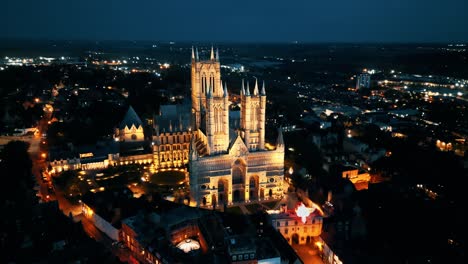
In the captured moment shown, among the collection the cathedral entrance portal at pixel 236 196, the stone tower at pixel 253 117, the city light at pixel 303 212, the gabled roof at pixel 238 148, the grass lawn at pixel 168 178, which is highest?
the stone tower at pixel 253 117

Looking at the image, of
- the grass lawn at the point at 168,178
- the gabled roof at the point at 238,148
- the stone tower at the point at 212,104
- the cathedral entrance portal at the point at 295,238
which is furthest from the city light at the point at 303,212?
the grass lawn at the point at 168,178

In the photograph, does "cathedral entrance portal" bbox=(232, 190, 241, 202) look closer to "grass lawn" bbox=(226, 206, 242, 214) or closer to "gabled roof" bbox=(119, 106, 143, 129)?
"grass lawn" bbox=(226, 206, 242, 214)

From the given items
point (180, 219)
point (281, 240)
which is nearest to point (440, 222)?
point (281, 240)

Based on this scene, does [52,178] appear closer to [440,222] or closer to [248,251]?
[248,251]

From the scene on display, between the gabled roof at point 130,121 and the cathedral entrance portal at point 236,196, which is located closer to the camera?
the cathedral entrance portal at point 236,196

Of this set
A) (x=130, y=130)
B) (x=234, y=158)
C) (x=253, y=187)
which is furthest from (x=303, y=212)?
(x=130, y=130)

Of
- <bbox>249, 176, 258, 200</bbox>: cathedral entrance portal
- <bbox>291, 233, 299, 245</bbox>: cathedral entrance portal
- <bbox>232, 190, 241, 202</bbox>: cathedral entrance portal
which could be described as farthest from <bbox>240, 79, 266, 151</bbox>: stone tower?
<bbox>291, 233, 299, 245</bbox>: cathedral entrance portal

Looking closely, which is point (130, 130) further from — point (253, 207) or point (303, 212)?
point (303, 212)

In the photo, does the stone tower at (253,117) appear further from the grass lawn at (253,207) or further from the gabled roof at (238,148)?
the grass lawn at (253,207)
